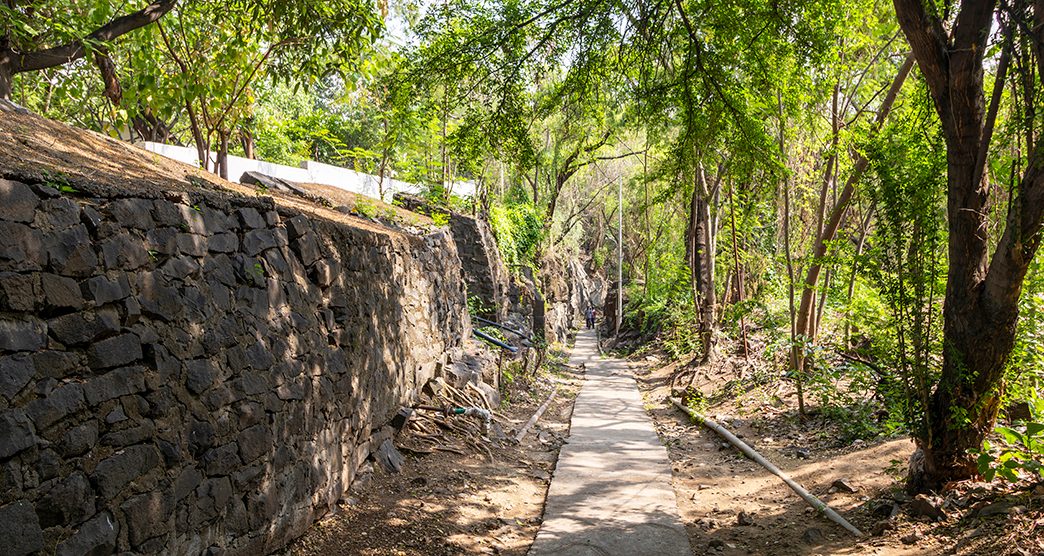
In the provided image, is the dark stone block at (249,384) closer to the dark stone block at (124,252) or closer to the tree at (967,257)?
the dark stone block at (124,252)

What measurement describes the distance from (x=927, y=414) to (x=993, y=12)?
2.94 metres

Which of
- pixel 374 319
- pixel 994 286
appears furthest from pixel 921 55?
pixel 374 319

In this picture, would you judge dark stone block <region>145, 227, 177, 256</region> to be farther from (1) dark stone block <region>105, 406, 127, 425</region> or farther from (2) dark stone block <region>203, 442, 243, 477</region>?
(2) dark stone block <region>203, 442, 243, 477</region>

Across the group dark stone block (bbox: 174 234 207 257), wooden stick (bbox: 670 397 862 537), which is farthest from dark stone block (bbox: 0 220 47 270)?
wooden stick (bbox: 670 397 862 537)

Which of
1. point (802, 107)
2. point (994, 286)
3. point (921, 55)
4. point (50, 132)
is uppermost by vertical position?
point (802, 107)

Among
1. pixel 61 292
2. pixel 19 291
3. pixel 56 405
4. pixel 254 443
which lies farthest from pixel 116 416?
pixel 254 443

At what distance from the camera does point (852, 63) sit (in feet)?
32.6

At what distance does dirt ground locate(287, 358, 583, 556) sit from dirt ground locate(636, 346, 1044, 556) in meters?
1.55

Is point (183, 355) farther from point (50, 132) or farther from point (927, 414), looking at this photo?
point (927, 414)

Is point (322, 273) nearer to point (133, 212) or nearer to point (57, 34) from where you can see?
point (133, 212)

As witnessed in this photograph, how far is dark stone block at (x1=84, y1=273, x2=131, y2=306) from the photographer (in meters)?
3.03

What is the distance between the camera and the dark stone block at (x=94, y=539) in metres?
2.74

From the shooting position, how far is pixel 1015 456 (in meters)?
4.44

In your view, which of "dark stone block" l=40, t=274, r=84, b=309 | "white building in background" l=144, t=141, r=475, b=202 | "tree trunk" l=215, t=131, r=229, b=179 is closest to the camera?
"dark stone block" l=40, t=274, r=84, b=309
